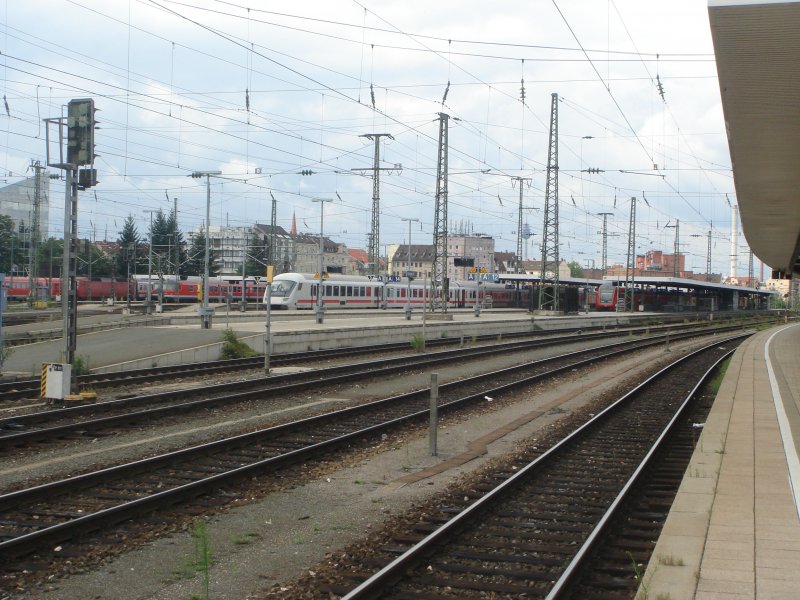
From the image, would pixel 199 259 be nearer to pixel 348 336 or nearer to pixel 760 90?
pixel 348 336

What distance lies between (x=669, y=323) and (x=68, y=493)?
57772 mm

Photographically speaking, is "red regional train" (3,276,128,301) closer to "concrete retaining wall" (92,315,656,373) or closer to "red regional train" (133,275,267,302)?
"red regional train" (133,275,267,302)

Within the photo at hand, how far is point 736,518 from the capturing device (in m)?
7.55

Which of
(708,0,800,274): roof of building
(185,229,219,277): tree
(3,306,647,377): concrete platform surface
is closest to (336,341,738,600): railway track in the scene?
(708,0,800,274): roof of building

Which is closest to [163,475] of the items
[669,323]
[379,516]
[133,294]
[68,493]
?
[68,493]

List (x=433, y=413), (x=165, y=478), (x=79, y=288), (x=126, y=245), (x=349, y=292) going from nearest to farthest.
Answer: (x=165, y=478), (x=433, y=413), (x=349, y=292), (x=79, y=288), (x=126, y=245)

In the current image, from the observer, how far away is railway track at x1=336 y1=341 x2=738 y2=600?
244 inches

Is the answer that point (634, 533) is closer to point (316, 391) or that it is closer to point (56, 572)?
point (56, 572)

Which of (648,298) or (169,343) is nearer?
(169,343)

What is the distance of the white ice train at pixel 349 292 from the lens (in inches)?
2152

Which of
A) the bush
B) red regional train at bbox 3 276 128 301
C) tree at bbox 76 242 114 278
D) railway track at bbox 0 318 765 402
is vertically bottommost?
railway track at bbox 0 318 765 402

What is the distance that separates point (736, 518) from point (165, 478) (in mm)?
6056

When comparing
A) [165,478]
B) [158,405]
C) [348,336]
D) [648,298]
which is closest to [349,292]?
[348,336]

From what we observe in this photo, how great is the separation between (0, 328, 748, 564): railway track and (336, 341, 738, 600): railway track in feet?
8.20
